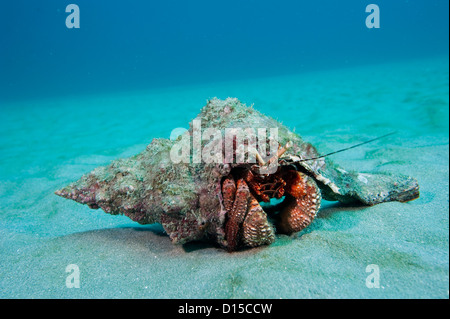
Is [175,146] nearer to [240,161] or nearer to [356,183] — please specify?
[240,161]

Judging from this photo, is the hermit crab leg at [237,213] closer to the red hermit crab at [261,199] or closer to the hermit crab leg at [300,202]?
the red hermit crab at [261,199]

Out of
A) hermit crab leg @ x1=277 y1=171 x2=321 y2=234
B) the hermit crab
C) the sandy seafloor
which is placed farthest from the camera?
hermit crab leg @ x1=277 y1=171 x2=321 y2=234

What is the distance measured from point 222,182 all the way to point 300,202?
0.97 metres

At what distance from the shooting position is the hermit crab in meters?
2.81

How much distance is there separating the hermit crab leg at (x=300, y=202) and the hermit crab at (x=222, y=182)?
0.01m

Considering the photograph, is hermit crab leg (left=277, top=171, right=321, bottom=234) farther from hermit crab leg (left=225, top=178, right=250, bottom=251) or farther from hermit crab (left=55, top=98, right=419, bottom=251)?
hermit crab leg (left=225, top=178, right=250, bottom=251)

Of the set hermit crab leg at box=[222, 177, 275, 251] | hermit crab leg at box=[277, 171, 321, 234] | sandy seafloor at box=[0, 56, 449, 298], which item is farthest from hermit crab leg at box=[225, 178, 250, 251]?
hermit crab leg at box=[277, 171, 321, 234]

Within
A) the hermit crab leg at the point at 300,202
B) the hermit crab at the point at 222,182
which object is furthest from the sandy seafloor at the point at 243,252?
the hermit crab at the point at 222,182

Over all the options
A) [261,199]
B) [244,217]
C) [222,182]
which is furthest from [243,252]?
[222,182]

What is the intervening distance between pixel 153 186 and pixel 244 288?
59.2 inches

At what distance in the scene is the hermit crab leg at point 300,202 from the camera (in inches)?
121

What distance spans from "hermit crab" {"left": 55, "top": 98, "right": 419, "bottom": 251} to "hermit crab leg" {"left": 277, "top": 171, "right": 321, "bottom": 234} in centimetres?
1

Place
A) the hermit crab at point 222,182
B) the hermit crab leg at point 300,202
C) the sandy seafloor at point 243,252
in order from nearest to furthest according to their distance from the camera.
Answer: the sandy seafloor at point 243,252
the hermit crab at point 222,182
the hermit crab leg at point 300,202

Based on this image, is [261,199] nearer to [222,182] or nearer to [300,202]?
[300,202]
